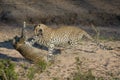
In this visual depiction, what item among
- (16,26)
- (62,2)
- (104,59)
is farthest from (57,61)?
(62,2)

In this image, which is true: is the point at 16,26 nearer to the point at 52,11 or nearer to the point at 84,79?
the point at 52,11

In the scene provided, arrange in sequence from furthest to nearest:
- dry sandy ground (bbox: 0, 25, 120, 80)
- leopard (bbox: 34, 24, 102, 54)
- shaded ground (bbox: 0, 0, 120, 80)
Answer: leopard (bbox: 34, 24, 102, 54) → shaded ground (bbox: 0, 0, 120, 80) → dry sandy ground (bbox: 0, 25, 120, 80)

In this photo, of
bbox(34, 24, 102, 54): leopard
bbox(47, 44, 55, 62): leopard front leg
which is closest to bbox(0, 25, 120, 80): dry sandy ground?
bbox(47, 44, 55, 62): leopard front leg

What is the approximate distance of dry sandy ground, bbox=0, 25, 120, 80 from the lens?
361 inches

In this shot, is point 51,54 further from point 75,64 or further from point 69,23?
point 69,23

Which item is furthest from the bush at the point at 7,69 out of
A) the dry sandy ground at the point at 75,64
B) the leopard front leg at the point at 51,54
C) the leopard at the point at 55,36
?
the leopard at the point at 55,36

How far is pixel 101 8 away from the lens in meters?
16.2

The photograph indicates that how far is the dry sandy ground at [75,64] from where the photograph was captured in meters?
9.17

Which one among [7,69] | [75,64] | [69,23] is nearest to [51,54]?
[75,64]

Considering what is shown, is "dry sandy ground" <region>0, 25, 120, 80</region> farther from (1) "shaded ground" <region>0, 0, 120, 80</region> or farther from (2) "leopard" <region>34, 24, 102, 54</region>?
(2) "leopard" <region>34, 24, 102, 54</region>

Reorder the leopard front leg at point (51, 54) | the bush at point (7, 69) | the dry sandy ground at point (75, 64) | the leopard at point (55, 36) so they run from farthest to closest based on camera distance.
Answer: the leopard at point (55, 36)
the leopard front leg at point (51, 54)
the dry sandy ground at point (75, 64)
the bush at point (7, 69)

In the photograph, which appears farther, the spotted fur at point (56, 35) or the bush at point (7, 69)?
the spotted fur at point (56, 35)

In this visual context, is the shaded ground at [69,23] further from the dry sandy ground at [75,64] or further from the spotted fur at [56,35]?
the spotted fur at [56,35]

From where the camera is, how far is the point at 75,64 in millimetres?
9727
